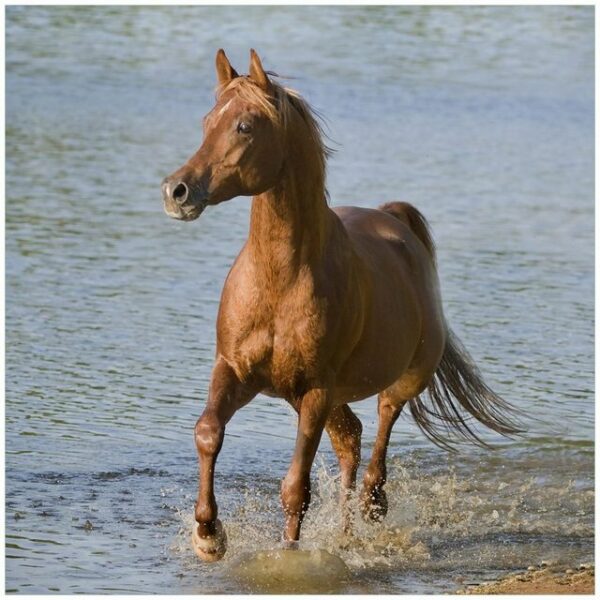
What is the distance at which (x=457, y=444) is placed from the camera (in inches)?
363

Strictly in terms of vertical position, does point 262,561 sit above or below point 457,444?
above

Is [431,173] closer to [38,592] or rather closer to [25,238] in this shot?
[25,238]

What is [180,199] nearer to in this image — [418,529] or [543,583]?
[543,583]

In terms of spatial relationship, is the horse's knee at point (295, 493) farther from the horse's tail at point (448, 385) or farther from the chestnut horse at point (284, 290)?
the horse's tail at point (448, 385)

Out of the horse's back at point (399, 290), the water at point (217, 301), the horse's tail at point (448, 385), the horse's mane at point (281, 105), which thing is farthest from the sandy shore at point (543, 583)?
the horse's mane at point (281, 105)

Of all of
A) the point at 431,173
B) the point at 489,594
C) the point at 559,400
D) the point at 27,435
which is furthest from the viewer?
the point at 431,173

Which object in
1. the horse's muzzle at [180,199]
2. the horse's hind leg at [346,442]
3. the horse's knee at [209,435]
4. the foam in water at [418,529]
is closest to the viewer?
the horse's muzzle at [180,199]

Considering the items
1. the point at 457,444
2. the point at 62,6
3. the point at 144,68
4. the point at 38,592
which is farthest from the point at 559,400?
the point at 62,6

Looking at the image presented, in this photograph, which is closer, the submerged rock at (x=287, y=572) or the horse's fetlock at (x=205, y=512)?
the horse's fetlock at (x=205, y=512)

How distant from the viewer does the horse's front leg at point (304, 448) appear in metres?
6.35

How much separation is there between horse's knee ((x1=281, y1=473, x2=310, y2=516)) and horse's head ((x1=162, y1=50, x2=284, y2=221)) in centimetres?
120

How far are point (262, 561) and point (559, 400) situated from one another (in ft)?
12.6

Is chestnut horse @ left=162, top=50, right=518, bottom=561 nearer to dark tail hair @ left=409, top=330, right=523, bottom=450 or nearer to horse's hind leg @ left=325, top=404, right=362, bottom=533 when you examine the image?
horse's hind leg @ left=325, top=404, right=362, bottom=533

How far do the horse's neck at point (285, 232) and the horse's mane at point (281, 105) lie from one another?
0.13 metres
